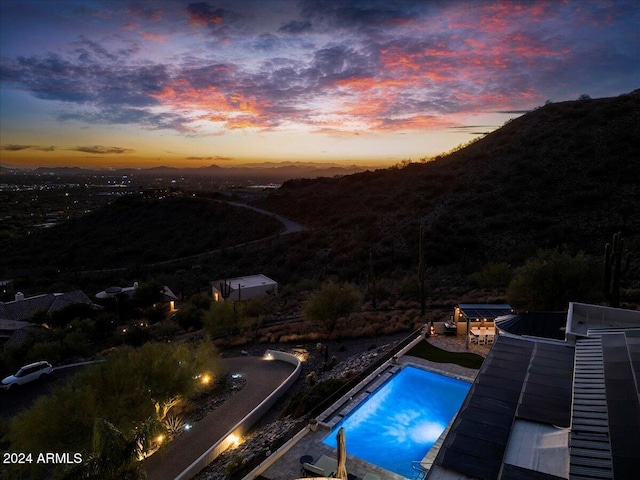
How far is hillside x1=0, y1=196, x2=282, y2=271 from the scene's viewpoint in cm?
5791

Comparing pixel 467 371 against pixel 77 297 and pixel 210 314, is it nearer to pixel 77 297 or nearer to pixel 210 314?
pixel 210 314

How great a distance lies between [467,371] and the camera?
16.0m

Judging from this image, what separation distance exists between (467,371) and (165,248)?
54802 mm

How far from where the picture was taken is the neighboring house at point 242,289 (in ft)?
105

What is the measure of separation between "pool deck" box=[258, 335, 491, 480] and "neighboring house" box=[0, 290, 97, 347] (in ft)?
71.2

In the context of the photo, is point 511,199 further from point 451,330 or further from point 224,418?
point 224,418

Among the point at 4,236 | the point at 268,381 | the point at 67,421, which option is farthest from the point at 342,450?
the point at 4,236

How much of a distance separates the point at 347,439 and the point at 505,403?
5.15m

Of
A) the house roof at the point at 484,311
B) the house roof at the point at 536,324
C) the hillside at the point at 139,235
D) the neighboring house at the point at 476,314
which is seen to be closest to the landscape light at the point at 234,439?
the house roof at the point at 536,324

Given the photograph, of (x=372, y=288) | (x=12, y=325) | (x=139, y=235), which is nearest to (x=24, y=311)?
(x=12, y=325)

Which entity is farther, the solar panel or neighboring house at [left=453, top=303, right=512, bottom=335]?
neighboring house at [left=453, top=303, right=512, bottom=335]

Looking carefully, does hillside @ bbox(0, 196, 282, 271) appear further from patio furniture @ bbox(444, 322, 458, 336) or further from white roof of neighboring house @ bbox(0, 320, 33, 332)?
patio furniture @ bbox(444, 322, 458, 336)

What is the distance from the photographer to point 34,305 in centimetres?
3030

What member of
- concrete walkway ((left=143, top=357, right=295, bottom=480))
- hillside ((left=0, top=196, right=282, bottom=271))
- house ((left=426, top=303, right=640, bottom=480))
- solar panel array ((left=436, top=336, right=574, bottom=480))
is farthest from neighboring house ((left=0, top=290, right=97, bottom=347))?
house ((left=426, top=303, right=640, bottom=480))
